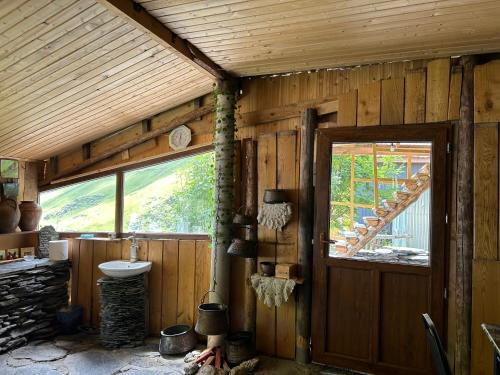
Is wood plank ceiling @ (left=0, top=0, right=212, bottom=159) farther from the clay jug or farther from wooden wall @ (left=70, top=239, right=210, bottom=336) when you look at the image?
wooden wall @ (left=70, top=239, right=210, bottom=336)

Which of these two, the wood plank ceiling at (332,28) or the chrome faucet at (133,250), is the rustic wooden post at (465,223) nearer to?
the wood plank ceiling at (332,28)

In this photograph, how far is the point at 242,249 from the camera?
348 cm

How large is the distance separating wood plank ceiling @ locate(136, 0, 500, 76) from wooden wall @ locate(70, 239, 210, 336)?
2.12 meters

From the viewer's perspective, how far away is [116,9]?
2379mm

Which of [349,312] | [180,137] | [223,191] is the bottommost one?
[349,312]

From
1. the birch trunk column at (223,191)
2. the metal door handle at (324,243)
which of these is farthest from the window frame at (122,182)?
the metal door handle at (324,243)

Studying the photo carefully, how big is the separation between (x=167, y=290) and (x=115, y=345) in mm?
749

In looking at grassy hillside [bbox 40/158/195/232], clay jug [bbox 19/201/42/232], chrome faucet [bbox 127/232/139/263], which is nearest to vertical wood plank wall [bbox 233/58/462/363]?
grassy hillside [bbox 40/158/195/232]

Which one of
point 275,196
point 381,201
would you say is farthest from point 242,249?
point 381,201

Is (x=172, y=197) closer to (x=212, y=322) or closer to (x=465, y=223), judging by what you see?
(x=212, y=322)

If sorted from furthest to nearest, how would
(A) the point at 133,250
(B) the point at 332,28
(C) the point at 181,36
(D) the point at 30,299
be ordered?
1. (A) the point at 133,250
2. (D) the point at 30,299
3. (C) the point at 181,36
4. (B) the point at 332,28

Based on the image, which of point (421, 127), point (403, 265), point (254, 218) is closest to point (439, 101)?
point (421, 127)

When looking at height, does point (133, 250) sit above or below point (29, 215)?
below

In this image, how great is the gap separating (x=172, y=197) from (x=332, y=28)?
2.66 meters
